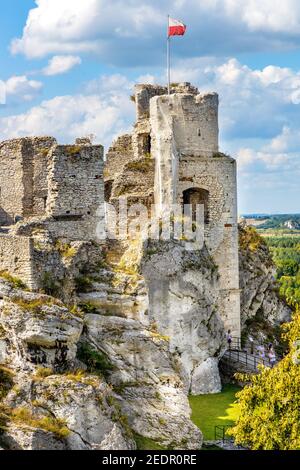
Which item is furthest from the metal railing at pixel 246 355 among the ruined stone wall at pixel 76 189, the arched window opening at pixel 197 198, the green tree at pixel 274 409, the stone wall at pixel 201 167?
the green tree at pixel 274 409

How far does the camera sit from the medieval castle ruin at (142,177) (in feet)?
117

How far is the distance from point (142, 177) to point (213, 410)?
38.9 feet

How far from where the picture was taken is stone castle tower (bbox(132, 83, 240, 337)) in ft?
144

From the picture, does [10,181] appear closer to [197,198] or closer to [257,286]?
[197,198]

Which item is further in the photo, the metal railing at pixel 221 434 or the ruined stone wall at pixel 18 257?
the metal railing at pixel 221 434

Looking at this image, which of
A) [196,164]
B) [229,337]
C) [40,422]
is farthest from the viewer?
[229,337]

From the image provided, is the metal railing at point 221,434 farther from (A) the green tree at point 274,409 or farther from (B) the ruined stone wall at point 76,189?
(B) the ruined stone wall at point 76,189

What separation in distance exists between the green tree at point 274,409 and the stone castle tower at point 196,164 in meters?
14.5

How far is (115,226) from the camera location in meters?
40.9

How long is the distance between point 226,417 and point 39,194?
41.8 feet

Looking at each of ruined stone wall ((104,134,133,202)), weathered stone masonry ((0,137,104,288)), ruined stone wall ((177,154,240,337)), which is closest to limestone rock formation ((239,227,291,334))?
ruined stone wall ((177,154,240,337))

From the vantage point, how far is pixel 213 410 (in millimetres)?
39812

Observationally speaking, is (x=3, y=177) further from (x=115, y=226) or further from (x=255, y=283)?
(x=255, y=283)

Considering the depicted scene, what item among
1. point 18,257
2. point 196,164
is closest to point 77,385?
point 18,257
